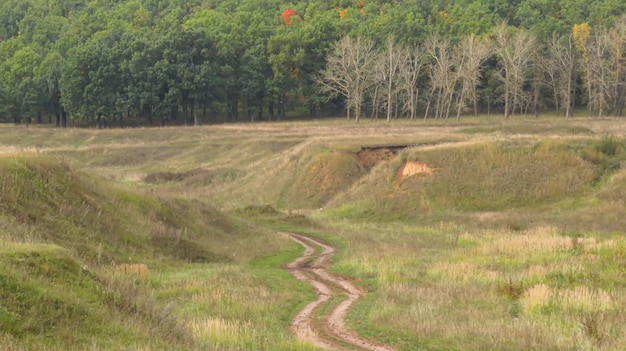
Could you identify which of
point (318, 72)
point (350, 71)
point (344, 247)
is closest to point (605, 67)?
point (350, 71)

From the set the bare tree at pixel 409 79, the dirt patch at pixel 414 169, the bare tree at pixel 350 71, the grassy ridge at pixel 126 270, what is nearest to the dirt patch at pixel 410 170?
the dirt patch at pixel 414 169

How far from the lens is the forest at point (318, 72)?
341 feet

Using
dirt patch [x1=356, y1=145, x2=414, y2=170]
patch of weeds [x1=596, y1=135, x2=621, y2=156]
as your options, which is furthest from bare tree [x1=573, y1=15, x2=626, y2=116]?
dirt patch [x1=356, y1=145, x2=414, y2=170]

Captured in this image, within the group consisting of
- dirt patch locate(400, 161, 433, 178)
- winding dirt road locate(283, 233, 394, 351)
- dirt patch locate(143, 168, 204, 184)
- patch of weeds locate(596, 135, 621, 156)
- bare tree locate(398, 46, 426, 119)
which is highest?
bare tree locate(398, 46, 426, 119)

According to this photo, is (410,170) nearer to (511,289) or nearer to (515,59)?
(511,289)

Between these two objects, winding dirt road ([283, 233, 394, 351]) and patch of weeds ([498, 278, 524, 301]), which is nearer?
winding dirt road ([283, 233, 394, 351])

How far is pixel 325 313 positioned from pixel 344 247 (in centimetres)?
1465

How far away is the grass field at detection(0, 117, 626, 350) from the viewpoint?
12.9 m

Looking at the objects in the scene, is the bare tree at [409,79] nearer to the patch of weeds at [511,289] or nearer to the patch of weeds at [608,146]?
the patch of weeds at [608,146]

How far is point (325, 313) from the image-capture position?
18.2m

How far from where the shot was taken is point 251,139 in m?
77.8

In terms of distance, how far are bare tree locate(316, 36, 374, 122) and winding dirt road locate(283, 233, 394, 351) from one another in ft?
237

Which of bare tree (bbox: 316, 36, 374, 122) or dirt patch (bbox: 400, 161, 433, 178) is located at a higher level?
bare tree (bbox: 316, 36, 374, 122)

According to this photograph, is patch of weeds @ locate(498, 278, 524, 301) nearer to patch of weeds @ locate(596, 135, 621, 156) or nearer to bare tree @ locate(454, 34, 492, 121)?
patch of weeds @ locate(596, 135, 621, 156)
